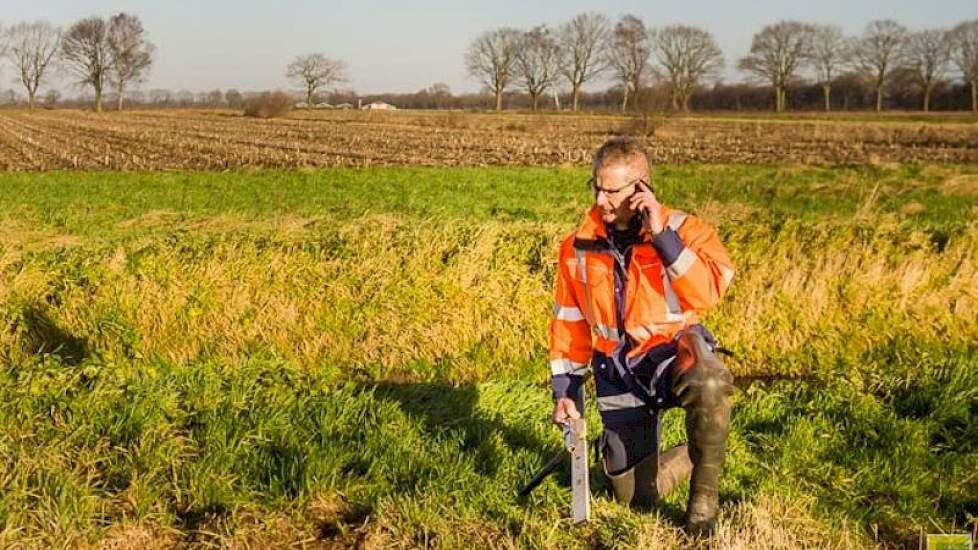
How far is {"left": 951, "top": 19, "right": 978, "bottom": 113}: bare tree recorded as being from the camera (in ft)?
220

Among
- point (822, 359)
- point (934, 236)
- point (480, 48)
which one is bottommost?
point (822, 359)

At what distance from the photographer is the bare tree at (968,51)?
2640 inches

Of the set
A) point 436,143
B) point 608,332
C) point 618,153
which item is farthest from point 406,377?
point 436,143

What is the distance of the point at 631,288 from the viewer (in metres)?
3.61

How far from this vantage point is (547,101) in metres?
90.4

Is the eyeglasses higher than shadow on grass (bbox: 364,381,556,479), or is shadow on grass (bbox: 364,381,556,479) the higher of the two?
the eyeglasses

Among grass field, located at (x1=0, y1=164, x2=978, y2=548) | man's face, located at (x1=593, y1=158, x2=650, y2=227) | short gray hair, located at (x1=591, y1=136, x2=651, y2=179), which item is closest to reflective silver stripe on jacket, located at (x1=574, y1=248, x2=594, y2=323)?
man's face, located at (x1=593, y1=158, x2=650, y2=227)

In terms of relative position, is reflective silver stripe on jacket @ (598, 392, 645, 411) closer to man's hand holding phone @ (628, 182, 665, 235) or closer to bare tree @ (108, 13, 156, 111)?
man's hand holding phone @ (628, 182, 665, 235)

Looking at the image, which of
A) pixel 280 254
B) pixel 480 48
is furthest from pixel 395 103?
pixel 280 254

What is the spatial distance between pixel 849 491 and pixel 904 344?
436cm

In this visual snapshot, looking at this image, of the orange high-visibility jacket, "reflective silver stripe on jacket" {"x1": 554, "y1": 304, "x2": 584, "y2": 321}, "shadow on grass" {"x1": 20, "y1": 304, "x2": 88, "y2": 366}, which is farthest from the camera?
"shadow on grass" {"x1": 20, "y1": 304, "x2": 88, "y2": 366}

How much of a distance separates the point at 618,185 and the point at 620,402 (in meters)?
1.05

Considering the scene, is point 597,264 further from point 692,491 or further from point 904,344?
point 904,344

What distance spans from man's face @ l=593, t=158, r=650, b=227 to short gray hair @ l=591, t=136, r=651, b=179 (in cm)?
2
